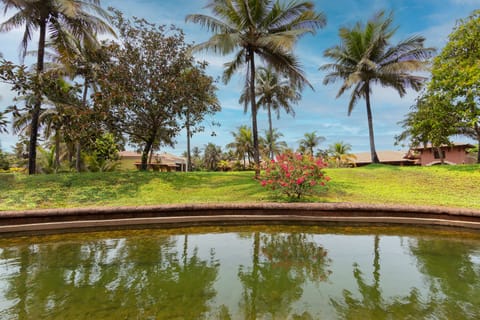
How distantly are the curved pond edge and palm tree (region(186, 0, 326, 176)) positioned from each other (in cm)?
493

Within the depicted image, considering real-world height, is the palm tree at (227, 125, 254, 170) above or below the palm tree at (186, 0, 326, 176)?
below

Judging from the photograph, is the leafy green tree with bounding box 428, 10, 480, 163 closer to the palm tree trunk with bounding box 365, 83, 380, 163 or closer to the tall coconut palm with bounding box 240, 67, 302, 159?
the palm tree trunk with bounding box 365, 83, 380, 163

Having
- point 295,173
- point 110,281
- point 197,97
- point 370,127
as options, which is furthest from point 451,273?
point 370,127

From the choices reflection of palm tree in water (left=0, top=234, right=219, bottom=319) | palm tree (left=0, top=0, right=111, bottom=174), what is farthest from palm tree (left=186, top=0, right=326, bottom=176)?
reflection of palm tree in water (left=0, top=234, right=219, bottom=319)

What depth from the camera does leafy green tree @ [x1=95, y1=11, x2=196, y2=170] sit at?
1186cm

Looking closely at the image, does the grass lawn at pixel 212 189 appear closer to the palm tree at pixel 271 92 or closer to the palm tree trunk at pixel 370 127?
the palm tree trunk at pixel 370 127

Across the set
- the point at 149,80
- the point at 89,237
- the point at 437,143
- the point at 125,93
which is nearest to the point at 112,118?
the point at 125,93

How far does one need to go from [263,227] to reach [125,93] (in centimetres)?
881

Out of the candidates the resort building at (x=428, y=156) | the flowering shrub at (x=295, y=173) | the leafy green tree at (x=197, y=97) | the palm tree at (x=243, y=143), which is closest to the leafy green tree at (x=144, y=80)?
the leafy green tree at (x=197, y=97)

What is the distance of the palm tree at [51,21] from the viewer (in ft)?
38.4

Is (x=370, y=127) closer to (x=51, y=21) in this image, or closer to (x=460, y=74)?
(x=460, y=74)

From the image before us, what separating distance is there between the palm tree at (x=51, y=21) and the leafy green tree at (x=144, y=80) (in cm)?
140

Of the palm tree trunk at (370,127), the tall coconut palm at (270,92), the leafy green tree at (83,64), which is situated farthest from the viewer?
the tall coconut palm at (270,92)

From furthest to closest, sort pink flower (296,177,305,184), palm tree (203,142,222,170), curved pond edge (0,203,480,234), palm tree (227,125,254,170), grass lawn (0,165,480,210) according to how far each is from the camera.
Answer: palm tree (203,142,222,170)
palm tree (227,125,254,170)
grass lawn (0,165,480,210)
pink flower (296,177,305,184)
curved pond edge (0,203,480,234)
